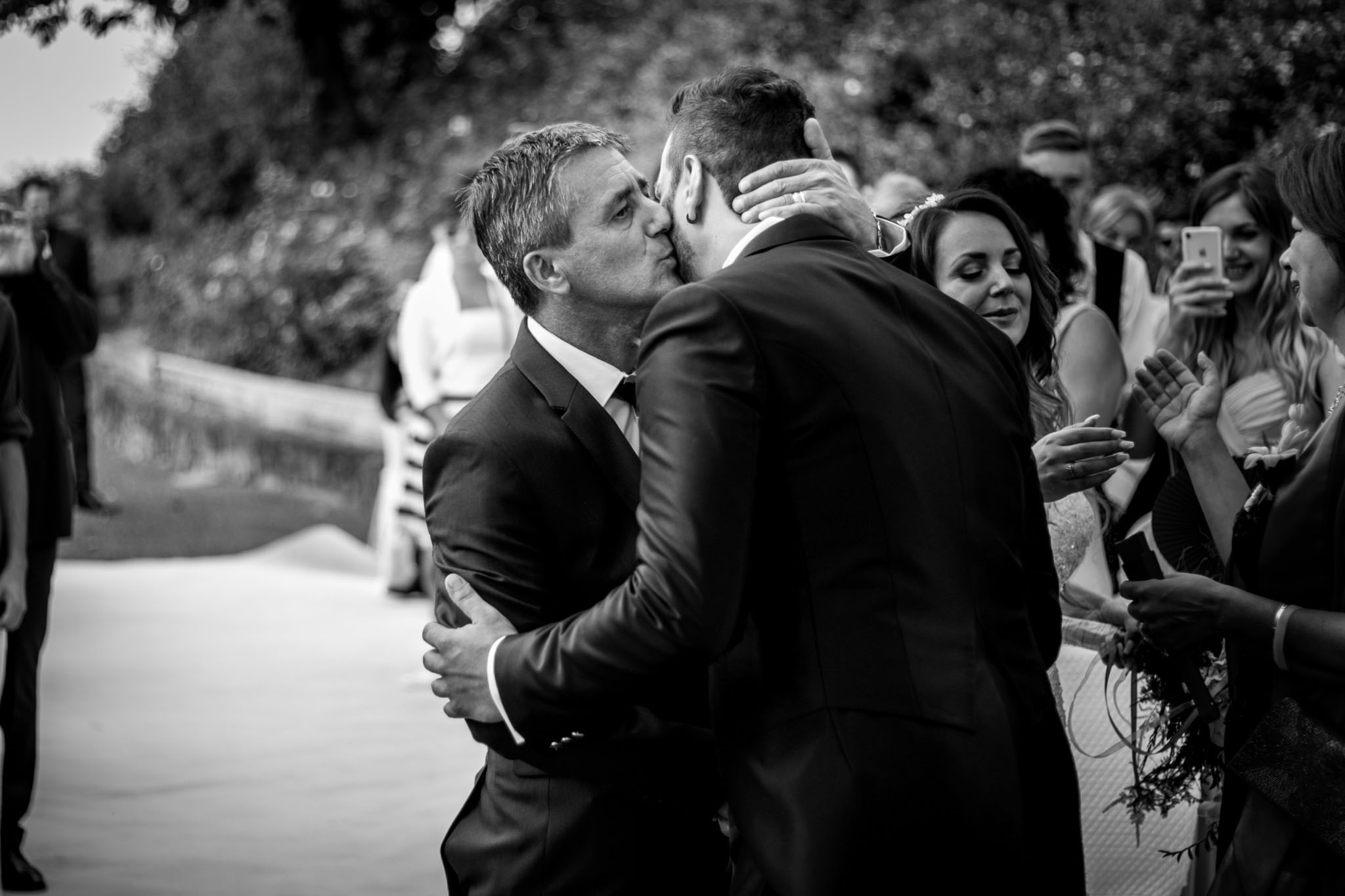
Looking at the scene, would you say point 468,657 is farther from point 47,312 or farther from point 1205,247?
point 47,312

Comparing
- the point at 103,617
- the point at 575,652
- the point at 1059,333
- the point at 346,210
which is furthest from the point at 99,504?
the point at 575,652

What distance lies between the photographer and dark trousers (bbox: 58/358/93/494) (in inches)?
421

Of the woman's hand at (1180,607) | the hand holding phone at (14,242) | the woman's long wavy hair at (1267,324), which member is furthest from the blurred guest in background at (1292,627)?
the hand holding phone at (14,242)

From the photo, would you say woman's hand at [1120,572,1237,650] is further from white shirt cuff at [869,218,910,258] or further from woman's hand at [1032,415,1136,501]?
white shirt cuff at [869,218,910,258]

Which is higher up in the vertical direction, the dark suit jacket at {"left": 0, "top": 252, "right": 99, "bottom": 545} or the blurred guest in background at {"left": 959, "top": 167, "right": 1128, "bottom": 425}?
the blurred guest in background at {"left": 959, "top": 167, "right": 1128, "bottom": 425}

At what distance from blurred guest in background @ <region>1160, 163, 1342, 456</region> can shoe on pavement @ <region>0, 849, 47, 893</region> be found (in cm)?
382

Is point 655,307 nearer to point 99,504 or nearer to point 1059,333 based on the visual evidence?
point 1059,333

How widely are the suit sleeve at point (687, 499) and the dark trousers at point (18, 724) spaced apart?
3.21 m

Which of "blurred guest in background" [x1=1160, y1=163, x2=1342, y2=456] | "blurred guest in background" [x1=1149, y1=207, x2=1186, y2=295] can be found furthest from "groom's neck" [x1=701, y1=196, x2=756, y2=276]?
"blurred guest in background" [x1=1149, y1=207, x2=1186, y2=295]

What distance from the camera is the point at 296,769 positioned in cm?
612

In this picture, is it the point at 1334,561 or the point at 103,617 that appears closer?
the point at 1334,561

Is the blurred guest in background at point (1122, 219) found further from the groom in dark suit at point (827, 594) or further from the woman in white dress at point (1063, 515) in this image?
the groom in dark suit at point (827, 594)

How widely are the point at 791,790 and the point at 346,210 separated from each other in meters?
14.8

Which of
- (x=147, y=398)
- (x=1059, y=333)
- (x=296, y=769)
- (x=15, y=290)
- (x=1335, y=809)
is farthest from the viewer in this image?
(x=147, y=398)
